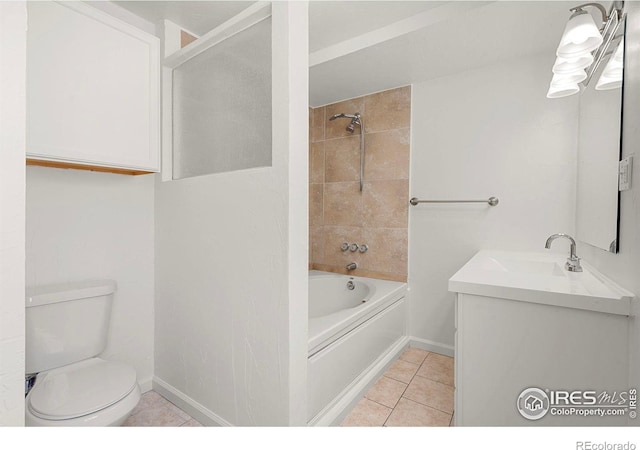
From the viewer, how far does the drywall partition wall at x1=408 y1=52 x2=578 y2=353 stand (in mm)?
1862

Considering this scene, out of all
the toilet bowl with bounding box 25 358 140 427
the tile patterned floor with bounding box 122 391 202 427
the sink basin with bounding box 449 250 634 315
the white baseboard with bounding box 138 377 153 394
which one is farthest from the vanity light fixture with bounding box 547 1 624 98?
the white baseboard with bounding box 138 377 153 394

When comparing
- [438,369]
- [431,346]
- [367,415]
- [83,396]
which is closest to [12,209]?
[83,396]

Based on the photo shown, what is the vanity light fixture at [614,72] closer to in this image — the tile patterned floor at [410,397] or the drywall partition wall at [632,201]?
the drywall partition wall at [632,201]

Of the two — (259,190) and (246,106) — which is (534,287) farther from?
(246,106)

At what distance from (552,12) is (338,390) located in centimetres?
229

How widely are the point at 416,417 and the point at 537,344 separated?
0.80m

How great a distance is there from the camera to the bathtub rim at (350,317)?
56.3 inches

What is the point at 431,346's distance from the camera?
234cm

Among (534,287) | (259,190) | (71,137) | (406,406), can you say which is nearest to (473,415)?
(406,406)

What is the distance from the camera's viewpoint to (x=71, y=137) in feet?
4.27

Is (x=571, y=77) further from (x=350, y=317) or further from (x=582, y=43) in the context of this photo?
(x=350, y=317)

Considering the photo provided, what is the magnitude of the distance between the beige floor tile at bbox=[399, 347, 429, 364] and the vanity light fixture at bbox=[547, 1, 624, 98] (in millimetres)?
1921

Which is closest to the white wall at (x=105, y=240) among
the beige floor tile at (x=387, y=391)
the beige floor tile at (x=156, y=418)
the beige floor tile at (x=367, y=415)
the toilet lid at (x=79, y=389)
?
the beige floor tile at (x=156, y=418)
